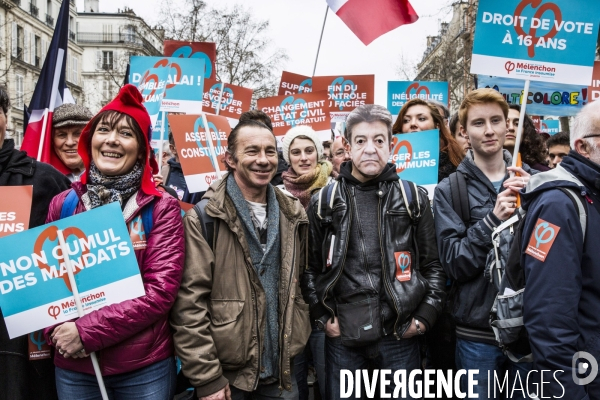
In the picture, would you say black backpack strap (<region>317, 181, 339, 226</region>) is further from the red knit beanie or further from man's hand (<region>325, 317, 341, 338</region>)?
the red knit beanie

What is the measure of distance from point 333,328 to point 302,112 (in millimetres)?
4839

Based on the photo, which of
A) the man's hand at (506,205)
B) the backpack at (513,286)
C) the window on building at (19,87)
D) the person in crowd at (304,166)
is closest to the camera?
the backpack at (513,286)

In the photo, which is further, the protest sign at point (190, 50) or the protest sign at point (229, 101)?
the protest sign at point (229, 101)

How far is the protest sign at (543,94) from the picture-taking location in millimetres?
5836

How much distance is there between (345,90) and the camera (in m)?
9.02

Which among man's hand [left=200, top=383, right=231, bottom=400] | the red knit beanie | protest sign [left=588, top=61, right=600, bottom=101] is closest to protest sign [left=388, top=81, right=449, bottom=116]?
protest sign [left=588, top=61, right=600, bottom=101]

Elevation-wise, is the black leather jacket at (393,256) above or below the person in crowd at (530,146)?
below

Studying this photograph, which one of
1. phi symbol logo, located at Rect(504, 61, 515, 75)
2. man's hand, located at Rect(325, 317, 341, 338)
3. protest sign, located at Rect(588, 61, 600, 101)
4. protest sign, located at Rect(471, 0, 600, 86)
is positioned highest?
protest sign, located at Rect(588, 61, 600, 101)

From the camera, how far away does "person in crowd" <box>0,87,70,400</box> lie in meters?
2.60

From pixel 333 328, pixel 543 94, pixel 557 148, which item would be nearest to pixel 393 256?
pixel 333 328

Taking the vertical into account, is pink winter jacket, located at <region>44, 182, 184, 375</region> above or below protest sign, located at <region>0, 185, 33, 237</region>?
below

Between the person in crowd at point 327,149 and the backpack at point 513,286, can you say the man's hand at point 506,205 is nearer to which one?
the backpack at point 513,286

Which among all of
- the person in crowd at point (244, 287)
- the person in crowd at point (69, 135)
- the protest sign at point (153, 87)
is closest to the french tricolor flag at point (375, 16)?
the protest sign at point (153, 87)

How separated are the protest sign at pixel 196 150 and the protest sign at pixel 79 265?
2855 mm
